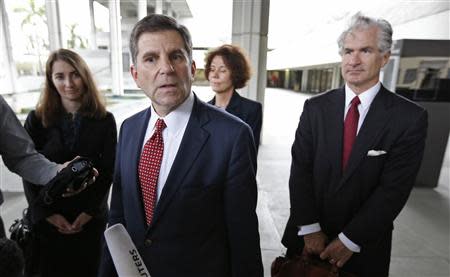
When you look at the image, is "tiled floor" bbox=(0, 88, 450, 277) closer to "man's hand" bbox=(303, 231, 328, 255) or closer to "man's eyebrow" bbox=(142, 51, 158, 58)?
"man's hand" bbox=(303, 231, 328, 255)

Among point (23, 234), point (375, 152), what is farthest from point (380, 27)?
point (23, 234)

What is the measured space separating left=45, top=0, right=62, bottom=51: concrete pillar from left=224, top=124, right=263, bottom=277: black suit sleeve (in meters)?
6.73

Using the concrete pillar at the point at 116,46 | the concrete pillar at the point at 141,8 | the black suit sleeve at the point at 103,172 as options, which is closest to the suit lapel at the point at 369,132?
the black suit sleeve at the point at 103,172

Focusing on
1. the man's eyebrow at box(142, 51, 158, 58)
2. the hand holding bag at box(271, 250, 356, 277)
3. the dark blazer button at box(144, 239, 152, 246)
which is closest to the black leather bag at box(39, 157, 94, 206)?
the dark blazer button at box(144, 239, 152, 246)

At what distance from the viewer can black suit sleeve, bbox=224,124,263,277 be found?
1127 mm

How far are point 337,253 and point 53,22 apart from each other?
711 cm

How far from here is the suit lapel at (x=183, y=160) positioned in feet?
3.68

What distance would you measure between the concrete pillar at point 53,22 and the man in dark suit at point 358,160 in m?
6.59

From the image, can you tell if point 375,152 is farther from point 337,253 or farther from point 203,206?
point 203,206

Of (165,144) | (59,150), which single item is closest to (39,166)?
(59,150)

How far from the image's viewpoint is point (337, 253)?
1580 millimetres

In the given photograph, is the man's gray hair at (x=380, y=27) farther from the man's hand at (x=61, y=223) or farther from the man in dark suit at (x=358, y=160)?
the man's hand at (x=61, y=223)

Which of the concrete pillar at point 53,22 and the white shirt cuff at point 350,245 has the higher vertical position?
the concrete pillar at point 53,22

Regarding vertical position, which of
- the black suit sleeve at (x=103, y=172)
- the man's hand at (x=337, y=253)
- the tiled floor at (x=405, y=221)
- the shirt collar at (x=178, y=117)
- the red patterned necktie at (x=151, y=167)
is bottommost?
the tiled floor at (x=405, y=221)
